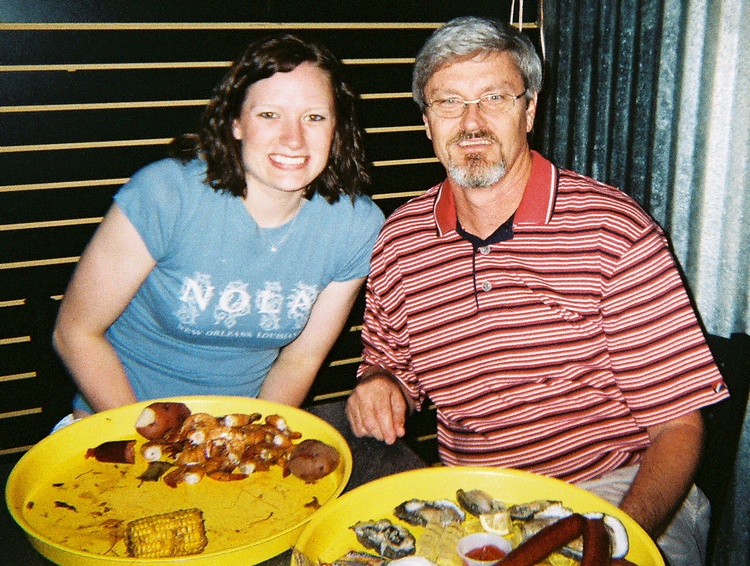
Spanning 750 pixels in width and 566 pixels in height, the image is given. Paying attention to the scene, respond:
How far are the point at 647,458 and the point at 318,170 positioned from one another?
1.37m

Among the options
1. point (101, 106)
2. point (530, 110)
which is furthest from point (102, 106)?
point (530, 110)

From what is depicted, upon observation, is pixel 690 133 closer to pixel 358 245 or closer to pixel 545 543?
pixel 358 245

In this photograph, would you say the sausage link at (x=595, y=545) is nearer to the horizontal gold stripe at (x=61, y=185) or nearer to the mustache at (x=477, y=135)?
the mustache at (x=477, y=135)

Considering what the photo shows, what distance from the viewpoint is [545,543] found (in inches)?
31.8

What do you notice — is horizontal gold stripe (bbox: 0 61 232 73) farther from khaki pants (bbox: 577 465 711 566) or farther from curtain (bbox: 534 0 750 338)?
khaki pants (bbox: 577 465 711 566)

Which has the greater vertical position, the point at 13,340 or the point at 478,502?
the point at 478,502

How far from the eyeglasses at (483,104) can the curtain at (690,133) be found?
88 centimetres

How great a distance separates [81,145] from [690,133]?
302 cm

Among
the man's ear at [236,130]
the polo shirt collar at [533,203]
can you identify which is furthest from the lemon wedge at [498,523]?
the man's ear at [236,130]

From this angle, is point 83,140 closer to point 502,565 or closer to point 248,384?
point 248,384

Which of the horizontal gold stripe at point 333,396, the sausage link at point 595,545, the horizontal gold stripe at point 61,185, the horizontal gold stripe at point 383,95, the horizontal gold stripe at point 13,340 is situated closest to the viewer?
the sausage link at point 595,545

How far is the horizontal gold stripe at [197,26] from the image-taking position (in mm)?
3145

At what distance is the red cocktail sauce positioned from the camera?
3.54 feet

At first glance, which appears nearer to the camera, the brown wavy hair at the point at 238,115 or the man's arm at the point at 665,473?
the man's arm at the point at 665,473
